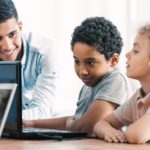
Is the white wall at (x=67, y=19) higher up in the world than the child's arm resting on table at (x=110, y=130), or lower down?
higher up

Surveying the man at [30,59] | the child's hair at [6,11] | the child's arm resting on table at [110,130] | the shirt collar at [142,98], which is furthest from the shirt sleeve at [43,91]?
the shirt collar at [142,98]

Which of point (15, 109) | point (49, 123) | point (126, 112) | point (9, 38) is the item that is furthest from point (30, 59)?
point (15, 109)

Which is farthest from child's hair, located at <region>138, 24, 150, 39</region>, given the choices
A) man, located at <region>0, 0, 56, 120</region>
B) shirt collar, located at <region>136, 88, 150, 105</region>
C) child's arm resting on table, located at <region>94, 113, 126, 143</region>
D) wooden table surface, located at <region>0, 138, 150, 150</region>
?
man, located at <region>0, 0, 56, 120</region>

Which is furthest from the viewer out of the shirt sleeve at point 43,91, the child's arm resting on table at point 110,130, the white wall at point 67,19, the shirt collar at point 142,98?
the white wall at point 67,19

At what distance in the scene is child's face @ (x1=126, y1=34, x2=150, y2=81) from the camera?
1535 mm

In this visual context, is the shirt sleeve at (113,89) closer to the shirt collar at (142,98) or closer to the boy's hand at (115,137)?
the shirt collar at (142,98)

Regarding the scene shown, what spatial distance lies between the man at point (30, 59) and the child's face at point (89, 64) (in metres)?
0.32

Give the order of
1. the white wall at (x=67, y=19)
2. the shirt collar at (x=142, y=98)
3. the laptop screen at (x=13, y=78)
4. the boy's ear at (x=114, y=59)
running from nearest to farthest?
the laptop screen at (x=13, y=78) → the shirt collar at (x=142, y=98) → the boy's ear at (x=114, y=59) → the white wall at (x=67, y=19)

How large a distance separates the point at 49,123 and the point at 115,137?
529 millimetres

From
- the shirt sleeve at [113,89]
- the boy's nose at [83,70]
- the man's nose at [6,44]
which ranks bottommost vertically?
the shirt sleeve at [113,89]

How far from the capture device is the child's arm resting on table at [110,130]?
135cm

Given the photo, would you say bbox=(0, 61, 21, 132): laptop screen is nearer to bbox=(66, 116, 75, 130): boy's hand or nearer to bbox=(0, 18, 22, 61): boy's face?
bbox=(66, 116, 75, 130): boy's hand

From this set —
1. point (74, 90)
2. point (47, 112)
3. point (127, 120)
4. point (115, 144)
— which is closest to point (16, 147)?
point (115, 144)

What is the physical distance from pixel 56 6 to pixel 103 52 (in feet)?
3.91
